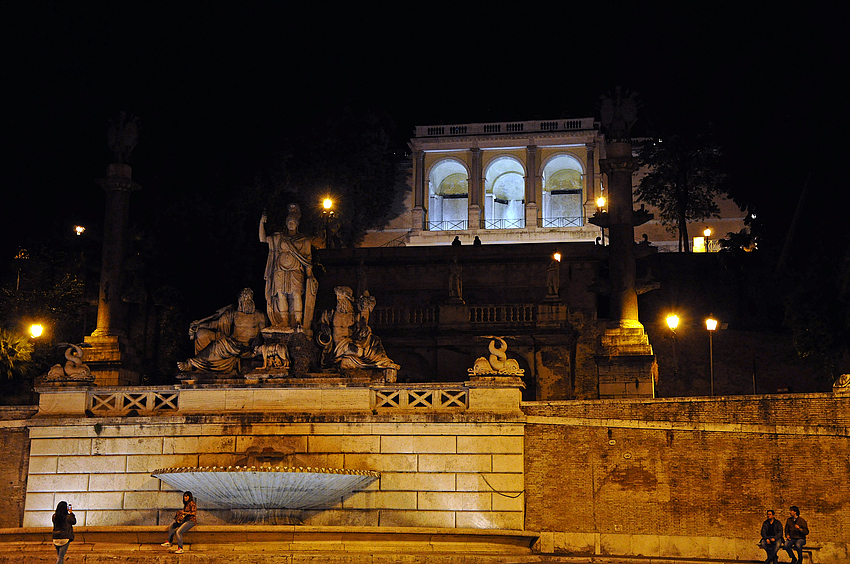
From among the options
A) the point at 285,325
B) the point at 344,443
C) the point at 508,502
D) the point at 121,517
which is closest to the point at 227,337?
the point at 285,325

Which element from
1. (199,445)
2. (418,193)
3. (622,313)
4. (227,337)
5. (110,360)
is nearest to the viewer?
(199,445)

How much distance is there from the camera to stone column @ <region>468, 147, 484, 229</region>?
64375 millimetres

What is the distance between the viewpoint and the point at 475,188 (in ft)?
213

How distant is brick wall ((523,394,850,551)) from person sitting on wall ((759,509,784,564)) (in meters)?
2.02

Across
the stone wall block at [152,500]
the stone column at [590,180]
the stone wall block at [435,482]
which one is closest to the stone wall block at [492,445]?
the stone wall block at [435,482]

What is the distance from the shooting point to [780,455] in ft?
72.2

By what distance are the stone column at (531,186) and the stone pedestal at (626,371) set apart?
33.7m

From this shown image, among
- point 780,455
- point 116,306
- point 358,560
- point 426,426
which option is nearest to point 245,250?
→ point 116,306

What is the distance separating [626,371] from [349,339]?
901 centimetres

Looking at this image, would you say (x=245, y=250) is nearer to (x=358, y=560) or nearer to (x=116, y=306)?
(x=116, y=306)

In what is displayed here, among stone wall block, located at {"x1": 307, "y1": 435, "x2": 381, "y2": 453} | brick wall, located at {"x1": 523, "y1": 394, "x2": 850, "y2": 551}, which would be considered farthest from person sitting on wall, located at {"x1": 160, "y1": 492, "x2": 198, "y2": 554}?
brick wall, located at {"x1": 523, "y1": 394, "x2": 850, "y2": 551}

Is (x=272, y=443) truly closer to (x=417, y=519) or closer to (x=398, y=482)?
(x=398, y=482)

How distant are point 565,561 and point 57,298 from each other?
66.6 ft

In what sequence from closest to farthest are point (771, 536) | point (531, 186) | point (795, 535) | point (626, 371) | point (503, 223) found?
point (795, 535)
point (771, 536)
point (626, 371)
point (531, 186)
point (503, 223)
